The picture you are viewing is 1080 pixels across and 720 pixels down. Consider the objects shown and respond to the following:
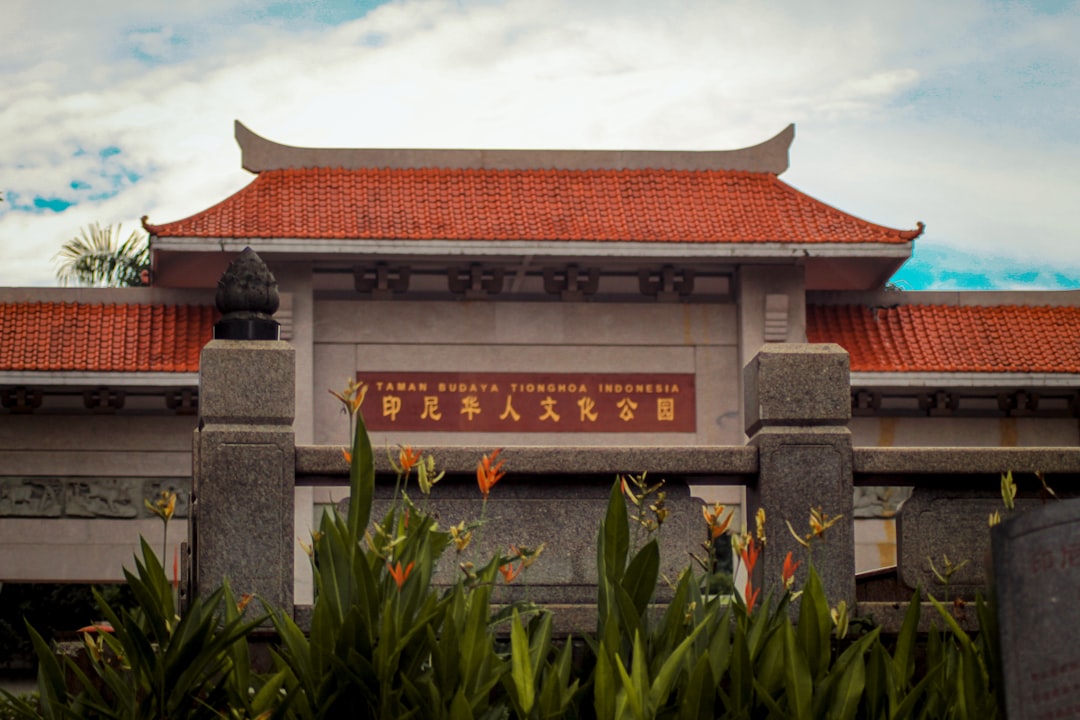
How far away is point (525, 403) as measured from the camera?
1719 cm

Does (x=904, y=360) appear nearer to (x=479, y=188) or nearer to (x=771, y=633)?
(x=479, y=188)

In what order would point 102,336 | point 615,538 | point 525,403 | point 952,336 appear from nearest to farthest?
point 615,538, point 525,403, point 102,336, point 952,336

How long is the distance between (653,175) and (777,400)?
12.3 meters

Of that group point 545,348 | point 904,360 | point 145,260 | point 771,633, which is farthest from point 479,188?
point 145,260

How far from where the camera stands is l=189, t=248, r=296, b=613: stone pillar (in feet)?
20.3

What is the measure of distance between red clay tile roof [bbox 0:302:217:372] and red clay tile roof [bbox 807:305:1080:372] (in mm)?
7951

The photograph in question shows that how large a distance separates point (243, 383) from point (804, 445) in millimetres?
2624

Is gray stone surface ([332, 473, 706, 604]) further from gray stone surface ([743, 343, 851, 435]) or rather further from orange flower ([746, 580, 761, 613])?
orange flower ([746, 580, 761, 613])

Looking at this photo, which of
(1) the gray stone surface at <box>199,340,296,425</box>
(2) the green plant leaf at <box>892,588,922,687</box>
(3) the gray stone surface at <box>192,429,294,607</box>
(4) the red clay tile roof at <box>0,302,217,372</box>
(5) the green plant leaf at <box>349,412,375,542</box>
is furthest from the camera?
(4) the red clay tile roof at <box>0,302,217,372</box>

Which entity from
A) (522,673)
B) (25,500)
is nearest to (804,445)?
(522,673)

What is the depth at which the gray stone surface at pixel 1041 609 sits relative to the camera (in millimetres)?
2961

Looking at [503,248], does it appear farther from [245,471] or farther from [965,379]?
[245,471]

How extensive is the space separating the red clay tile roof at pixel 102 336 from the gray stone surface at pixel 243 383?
10.6 metres

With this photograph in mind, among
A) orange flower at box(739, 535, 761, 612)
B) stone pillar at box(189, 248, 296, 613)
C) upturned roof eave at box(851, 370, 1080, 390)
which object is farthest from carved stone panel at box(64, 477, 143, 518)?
orange flower at box(739, 535, 761, 612)
